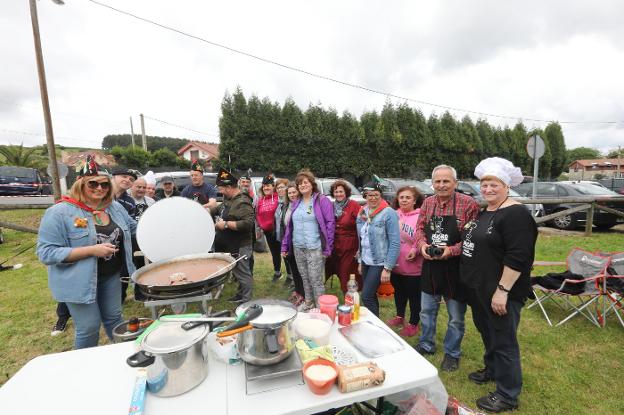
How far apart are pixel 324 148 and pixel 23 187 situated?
1738cm

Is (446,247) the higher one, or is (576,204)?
(446,247)

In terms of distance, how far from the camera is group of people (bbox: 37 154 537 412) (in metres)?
2.09

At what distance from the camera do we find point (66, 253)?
207 centimetres

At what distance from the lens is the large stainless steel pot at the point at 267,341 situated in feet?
4.49

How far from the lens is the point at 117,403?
1.27 meters

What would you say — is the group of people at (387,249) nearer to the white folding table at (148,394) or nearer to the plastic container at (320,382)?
the white folding table at (148,394)

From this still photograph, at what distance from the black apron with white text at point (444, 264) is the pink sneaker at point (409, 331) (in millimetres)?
946

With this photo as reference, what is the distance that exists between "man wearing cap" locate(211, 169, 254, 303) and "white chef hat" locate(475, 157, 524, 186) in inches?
108

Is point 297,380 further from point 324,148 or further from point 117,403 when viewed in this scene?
point 324,148

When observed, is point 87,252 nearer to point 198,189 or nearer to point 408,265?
point 198,189

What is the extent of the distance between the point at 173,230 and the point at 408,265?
8.34 feet

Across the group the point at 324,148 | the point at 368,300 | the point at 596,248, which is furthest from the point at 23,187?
the point at 596,248

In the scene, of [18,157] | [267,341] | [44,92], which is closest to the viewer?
[267,341]

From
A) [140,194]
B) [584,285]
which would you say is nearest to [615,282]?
[584,285]
